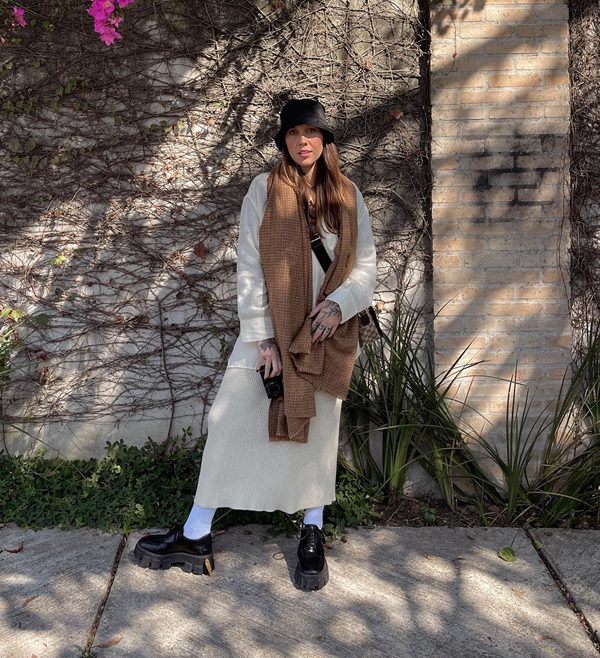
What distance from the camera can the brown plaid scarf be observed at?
2826mm

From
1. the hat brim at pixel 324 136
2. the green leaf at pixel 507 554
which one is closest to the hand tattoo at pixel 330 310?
the hat brim at pixel 324 136

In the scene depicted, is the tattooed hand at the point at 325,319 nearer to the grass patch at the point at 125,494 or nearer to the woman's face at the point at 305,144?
the woman's face at the point at 305,144

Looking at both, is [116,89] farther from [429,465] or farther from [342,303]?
[429,465]

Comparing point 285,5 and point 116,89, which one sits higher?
point 285,5

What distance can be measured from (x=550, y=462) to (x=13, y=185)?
3243 millimetres

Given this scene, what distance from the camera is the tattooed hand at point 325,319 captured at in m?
2.86

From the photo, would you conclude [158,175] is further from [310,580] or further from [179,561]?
[310,580]

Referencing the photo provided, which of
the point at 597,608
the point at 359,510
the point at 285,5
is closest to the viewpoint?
the point at 597,608

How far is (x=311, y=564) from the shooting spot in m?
2.88

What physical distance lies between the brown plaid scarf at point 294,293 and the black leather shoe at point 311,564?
448 millimetres

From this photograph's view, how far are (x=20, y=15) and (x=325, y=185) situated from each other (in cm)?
191

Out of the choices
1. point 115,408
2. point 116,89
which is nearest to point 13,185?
point 116,89

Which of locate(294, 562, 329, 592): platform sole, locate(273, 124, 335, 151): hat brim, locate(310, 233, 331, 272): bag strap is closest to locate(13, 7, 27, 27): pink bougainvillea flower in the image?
locate(273, 124, 335, 151): hat brim

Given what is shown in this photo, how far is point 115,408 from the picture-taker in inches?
153
